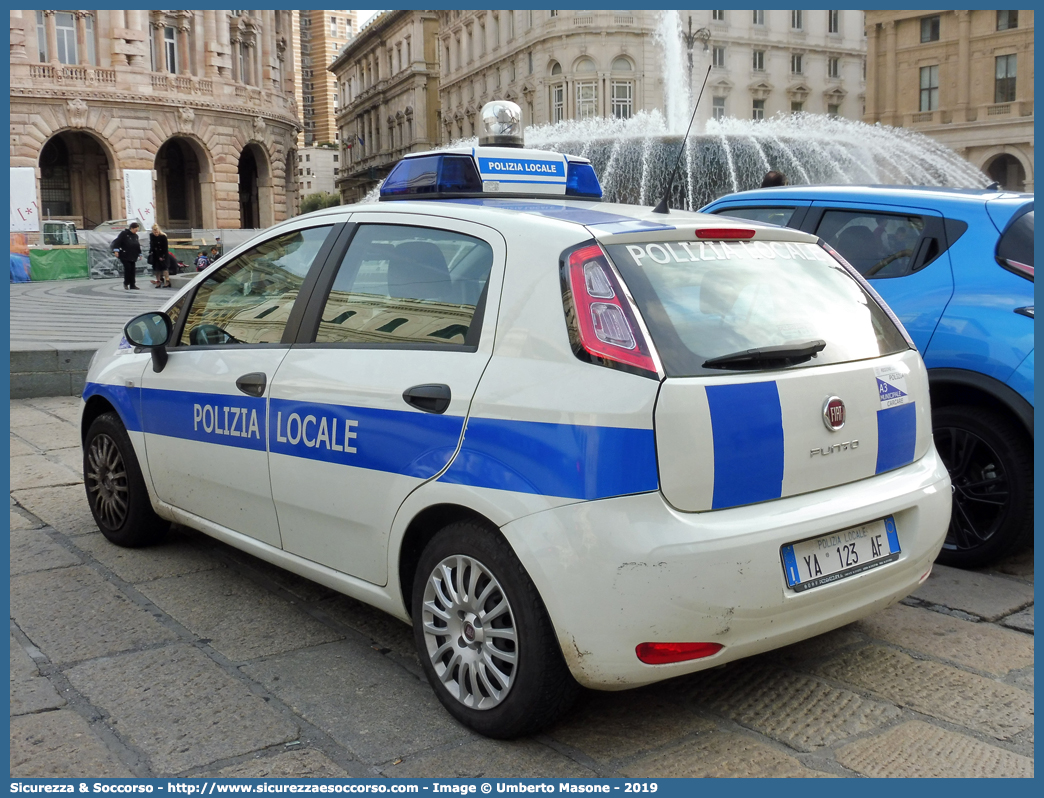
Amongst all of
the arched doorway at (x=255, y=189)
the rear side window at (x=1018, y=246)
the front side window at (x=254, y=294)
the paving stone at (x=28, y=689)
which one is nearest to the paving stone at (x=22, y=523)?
the front side window at (x=254, y=294)

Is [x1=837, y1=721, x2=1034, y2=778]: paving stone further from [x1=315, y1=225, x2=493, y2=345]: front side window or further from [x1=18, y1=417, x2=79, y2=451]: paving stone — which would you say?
[x1=18, y1=417, x2=79, y2=451]: paving stone

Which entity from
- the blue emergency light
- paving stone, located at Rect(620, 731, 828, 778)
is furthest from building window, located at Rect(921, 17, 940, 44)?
paving stone, located at Rect(620, 731, 828, 778)

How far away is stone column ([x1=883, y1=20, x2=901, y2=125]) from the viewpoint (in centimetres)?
6191

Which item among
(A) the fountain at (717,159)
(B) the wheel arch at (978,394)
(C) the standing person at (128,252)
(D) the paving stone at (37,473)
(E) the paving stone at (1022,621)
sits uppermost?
(A) the fountain at (717,159)

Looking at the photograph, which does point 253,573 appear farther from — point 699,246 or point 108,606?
point 699,246

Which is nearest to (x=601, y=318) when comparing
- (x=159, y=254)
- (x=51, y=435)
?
(x=51, y=435)

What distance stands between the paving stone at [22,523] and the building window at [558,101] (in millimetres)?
59760

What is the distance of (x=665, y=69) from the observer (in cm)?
6231

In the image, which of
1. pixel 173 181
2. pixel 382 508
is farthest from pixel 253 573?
pixel 173 181

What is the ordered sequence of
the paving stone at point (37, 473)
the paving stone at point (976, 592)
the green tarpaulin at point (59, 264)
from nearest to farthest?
the paving stone at point (976, 592) < the paving stone at point (37, 473) < the green tarpaulin at point (59, 264)

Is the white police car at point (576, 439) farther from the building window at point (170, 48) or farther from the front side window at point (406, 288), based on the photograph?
the building window at point (170, 48)

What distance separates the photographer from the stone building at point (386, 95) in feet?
274

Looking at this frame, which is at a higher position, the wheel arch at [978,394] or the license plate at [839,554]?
the wheel arch at [978,394]

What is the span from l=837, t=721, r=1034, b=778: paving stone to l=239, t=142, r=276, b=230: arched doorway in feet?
→ 175
